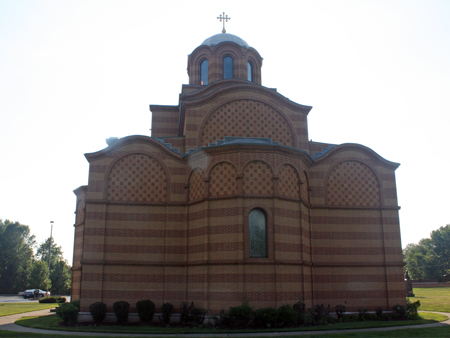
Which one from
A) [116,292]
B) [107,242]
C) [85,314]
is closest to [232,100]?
[107,242]

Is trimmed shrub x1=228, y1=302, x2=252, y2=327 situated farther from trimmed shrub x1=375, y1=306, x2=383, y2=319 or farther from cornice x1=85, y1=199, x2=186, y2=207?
trimmed shrub x1=375, y1=306, x2=383, y2=319

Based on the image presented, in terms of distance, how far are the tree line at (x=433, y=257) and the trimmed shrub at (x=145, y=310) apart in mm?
73998

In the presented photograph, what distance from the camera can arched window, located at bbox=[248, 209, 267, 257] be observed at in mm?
17531

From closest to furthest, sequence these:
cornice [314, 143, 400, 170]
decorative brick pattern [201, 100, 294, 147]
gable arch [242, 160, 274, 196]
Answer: gable arch [242, 160, 274, 196] < decorative brick pattern [201, 100, 294, 147] < cornice [314, 143, 400, 170]

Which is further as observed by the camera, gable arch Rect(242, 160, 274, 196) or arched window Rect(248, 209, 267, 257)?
gable arch Rect(242, 160, 274, 196)

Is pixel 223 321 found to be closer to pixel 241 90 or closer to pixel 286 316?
pixel 286 316

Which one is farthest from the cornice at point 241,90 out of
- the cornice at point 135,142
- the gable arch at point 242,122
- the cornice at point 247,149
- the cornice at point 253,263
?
the cornice at point 253,263

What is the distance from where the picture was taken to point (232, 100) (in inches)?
854

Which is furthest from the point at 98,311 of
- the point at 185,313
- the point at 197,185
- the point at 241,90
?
the point at 241,90

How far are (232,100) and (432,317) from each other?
1550 cm

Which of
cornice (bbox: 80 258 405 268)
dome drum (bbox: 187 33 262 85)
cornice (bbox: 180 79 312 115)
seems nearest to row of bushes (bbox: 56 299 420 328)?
cornice (bbox: 80 258 405 268)

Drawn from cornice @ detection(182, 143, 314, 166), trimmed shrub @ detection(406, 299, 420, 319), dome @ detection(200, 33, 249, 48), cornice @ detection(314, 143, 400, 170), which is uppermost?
dome @ detection(200, 33, 249, 48)

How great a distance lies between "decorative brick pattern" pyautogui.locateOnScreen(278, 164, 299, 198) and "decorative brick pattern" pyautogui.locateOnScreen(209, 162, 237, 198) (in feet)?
7.42

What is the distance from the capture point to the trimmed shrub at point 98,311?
57.8 feet
